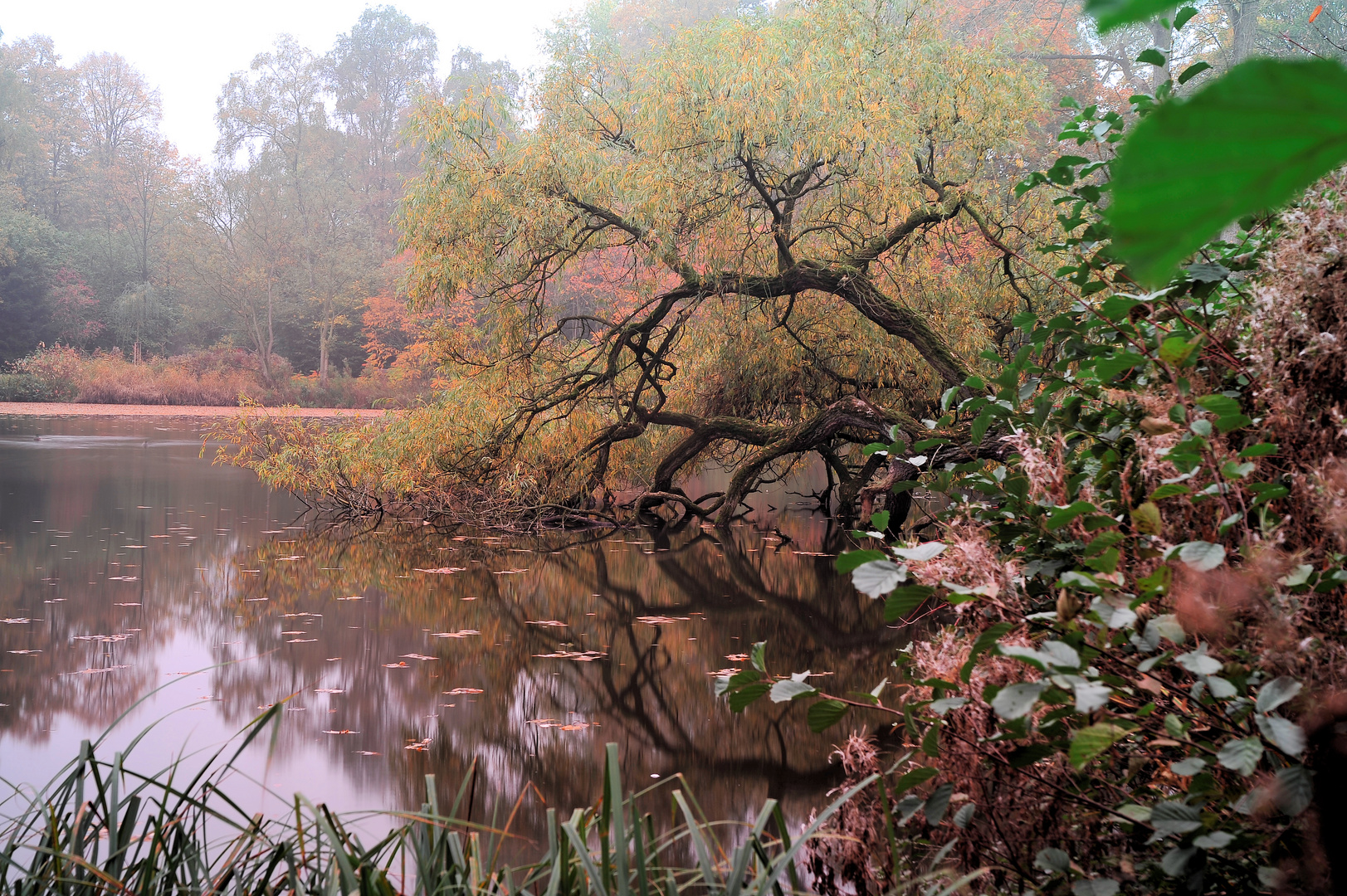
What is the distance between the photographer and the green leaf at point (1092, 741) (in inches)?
46.6

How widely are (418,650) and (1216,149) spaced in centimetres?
633

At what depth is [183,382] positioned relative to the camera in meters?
32.7

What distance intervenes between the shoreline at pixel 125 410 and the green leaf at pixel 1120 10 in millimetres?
28429

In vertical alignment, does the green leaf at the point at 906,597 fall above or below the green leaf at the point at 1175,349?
below

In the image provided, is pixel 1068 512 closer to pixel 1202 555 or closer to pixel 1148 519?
pixel 1148 519

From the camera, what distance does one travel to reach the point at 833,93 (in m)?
8.56

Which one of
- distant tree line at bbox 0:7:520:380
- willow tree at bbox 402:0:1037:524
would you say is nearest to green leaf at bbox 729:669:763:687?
willow tree at bbox 402:0:1037:524

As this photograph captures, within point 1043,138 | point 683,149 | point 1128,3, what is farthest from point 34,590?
point 1043,138

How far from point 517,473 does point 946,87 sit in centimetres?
556

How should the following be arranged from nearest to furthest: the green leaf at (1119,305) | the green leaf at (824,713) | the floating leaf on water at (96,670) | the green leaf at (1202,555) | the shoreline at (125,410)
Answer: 1. the green leaf at (1202,555)
2. the green leaf at (824,713)
3. the green leaf at (1119,305)
4. the floating leaf on water at (96,670)
5. the shoreline at (125,410)

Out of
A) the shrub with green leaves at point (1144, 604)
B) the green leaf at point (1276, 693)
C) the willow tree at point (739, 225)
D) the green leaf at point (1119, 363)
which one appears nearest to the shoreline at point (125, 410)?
the willow tree at point (739, 225)

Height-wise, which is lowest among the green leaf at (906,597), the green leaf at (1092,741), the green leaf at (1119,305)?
the green leaf at (1092,741)

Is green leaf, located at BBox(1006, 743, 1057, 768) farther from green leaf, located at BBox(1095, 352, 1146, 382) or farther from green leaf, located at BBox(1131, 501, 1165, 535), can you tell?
green leaf, located at BBox(1095, 352, 1146, 382)

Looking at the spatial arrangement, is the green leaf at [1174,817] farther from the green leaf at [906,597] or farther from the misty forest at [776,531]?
the green leaf at [906,597]
